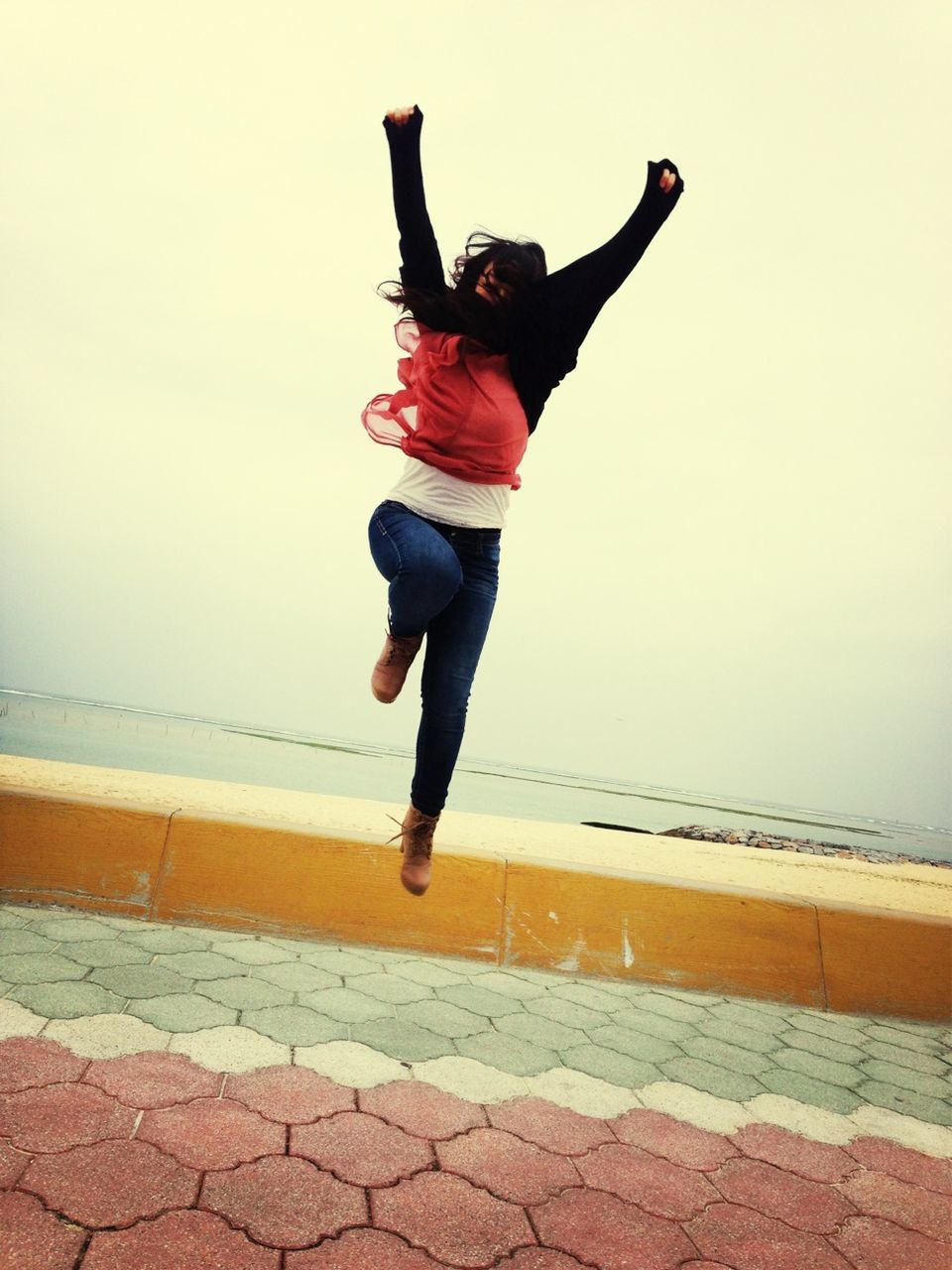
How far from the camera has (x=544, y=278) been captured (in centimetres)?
217

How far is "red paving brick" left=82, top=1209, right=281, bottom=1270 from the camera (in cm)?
150

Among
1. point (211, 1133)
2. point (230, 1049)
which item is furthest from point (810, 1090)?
point (211, 1133)

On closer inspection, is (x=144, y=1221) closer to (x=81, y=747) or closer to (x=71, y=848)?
(x=71, y=848)

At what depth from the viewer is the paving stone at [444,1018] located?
2.99 metres

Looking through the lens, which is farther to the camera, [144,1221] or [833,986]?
[833,986]

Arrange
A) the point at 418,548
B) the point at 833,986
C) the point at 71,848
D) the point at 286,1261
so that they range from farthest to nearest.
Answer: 1. the point at 833,986
2. the point at 71,848
3. the point at 418,548
4. the point at 286,1261

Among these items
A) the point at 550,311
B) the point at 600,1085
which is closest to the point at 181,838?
the point at 600,1085

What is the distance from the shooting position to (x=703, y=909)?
12.8 feet

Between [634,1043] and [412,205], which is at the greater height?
[412,205]

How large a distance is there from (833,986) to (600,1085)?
1.72 meters

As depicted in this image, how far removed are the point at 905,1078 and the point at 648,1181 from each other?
1601 millimetres

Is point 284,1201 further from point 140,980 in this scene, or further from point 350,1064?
point 140,980

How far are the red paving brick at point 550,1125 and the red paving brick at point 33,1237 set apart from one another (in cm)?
113

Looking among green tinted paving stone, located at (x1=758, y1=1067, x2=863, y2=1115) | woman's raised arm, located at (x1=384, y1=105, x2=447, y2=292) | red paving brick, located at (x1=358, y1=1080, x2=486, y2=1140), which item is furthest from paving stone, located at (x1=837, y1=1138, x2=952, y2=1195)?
woman's raised arm, located at (x1=384, y1=105, x2=447, y2=292)
